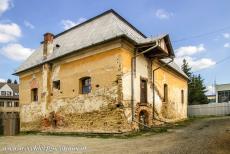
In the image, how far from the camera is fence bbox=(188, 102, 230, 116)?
110ft

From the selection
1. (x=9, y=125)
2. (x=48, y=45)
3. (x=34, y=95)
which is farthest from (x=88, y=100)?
Answer: (x=9, y=125)

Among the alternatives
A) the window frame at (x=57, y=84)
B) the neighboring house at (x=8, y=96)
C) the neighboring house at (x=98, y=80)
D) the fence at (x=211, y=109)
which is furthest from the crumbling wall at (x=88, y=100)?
the neighboring house at (x=8, y=96)

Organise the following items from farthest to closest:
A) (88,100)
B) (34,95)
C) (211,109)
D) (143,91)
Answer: (211,109), (34,95), (143,91), (88,100)

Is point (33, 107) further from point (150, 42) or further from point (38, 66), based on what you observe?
point (150, 42)

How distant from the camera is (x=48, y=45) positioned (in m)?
21.0

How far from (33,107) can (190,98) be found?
94.2ft

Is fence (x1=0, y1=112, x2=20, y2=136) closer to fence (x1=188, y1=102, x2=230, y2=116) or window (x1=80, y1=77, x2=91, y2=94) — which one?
window (x1=80, y1=77, x2=91, y2=94)

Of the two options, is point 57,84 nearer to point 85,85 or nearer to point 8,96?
point 85,85

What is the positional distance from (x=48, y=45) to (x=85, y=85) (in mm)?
6117

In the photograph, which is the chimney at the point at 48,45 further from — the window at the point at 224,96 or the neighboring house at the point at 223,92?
the window at the point at 224,96

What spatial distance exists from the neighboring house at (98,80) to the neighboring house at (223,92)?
22505mm

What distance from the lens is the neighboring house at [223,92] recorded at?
41600 millimetres

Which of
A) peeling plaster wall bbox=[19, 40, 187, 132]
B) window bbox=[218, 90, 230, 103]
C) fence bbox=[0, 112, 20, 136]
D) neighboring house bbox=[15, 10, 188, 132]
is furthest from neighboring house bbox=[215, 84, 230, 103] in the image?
fence bbox=[0, 112, 20, 136]

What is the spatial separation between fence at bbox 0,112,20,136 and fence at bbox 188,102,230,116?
2159cm
